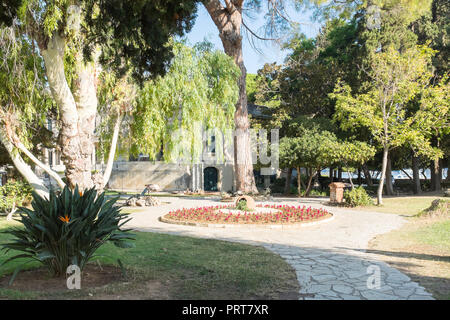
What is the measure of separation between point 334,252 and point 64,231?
5.64 metres

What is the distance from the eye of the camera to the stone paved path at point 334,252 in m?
5.41

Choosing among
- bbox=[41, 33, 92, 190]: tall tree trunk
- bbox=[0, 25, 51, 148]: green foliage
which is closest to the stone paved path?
bbox=[41, 33, 92, 190]: tall tree trunk

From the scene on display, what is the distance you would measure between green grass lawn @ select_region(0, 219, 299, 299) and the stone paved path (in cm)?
47

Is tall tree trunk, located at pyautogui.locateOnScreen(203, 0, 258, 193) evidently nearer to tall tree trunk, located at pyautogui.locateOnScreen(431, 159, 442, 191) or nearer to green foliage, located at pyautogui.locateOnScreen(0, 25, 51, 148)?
green foliage, located at pyautogui.locateOnScreen(0, 25, 51, 148)

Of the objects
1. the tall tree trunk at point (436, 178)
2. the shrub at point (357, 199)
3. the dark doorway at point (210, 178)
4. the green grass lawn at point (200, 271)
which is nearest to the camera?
the green grass lawn at point (200, 271)

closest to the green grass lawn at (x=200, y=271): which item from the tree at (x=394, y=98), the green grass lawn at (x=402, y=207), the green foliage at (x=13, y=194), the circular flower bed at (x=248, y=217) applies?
the circular flower bed at (x=248, y=217)

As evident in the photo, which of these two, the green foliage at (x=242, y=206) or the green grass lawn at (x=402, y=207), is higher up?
the green foliage at (x=242, y=206)

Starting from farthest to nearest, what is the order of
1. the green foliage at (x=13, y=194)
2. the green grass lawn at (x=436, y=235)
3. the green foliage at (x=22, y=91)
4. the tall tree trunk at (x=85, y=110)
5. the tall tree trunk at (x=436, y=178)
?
the tall tree trunk at (x=436, y=178) < the green foliage at (x=13, y=194) < the tall tree trunk at (x=85, y=110) < the green foliage at (x=22, y=91) < the green grass lawn at (x=436, y=235)

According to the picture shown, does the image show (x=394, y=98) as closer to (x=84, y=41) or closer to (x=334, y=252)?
(x=334, y=252)

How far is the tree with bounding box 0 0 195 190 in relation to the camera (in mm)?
6648

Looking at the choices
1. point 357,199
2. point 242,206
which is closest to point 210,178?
point 357,199

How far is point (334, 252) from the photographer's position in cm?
822

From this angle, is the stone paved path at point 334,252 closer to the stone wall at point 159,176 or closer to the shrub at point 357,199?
the shrub at point 357,199

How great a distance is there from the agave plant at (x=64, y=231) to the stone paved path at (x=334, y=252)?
3.14 m
